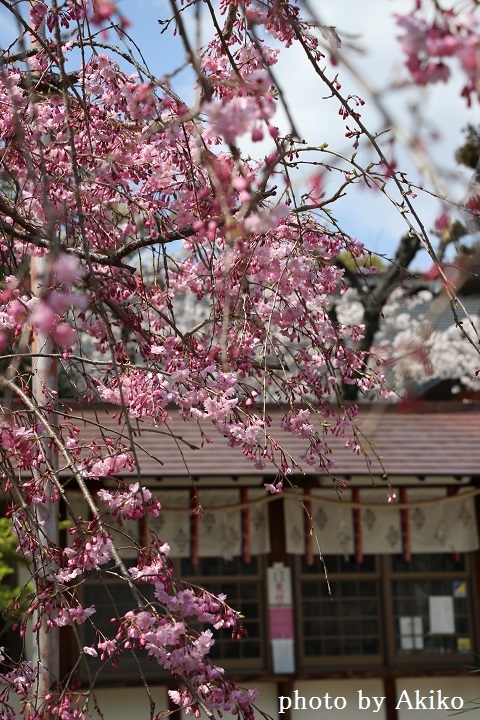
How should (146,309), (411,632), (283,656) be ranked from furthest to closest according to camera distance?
(411,632) < (283,656) < (146,309)

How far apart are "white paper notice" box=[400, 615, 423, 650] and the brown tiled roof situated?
130 centimetres

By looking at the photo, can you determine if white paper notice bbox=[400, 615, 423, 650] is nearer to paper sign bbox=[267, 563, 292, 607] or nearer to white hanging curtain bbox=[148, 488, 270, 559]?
paper sign bbox=[267, 563, 292, 607]

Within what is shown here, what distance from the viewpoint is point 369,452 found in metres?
8.04

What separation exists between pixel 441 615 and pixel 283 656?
1432 mm

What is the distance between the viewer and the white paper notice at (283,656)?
798 centimetres

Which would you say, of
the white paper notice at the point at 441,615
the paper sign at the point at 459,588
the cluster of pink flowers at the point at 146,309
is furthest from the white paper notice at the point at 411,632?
the cluster of pink flowers at the point at 146,309

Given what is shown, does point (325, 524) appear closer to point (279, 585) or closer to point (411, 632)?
point (279, 585)

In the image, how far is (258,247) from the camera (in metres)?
3.94

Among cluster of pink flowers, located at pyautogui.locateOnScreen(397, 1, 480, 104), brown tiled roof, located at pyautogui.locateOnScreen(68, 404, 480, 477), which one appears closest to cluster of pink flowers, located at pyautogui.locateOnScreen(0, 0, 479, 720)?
cluster of pink flowers, located at pyautogui.locateOnScreen(397, 1, 480, 104)

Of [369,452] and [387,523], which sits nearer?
[369,452]

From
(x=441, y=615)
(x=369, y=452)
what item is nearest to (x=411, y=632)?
(x=441, y=615)

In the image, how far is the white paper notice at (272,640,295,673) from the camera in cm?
798

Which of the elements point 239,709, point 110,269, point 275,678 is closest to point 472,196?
point 239,709

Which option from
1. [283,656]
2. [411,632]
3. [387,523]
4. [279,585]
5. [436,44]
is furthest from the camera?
[387,523]
